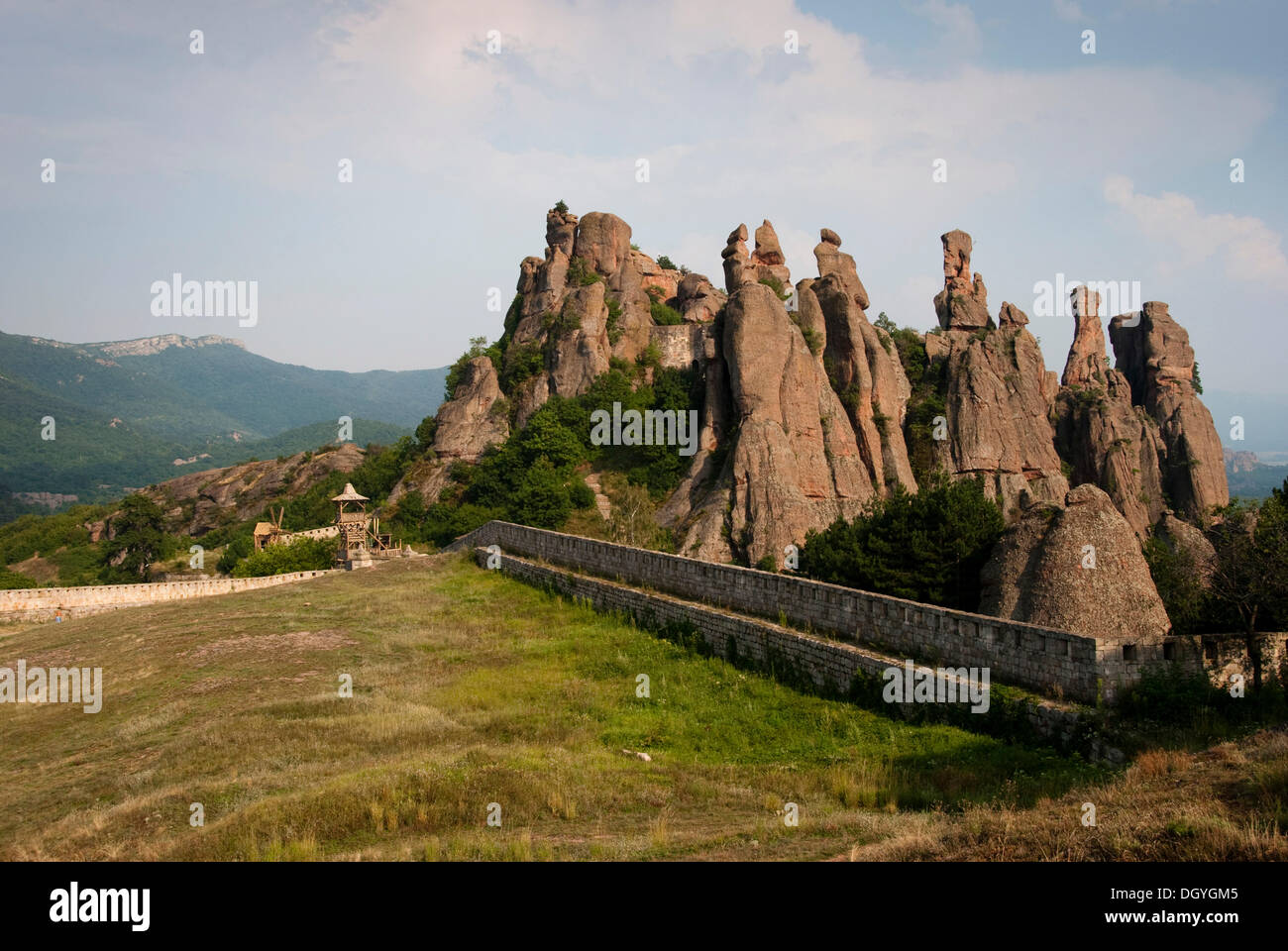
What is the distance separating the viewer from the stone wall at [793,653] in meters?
12.1

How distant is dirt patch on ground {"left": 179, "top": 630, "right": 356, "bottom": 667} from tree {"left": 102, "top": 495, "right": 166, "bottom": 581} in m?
53.7

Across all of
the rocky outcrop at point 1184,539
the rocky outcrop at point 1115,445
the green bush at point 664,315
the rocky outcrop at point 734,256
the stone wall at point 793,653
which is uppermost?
the rocky outcrop at point 734,256

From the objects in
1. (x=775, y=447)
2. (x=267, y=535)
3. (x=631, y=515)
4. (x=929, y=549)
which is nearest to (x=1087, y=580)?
(x=929, y=549)

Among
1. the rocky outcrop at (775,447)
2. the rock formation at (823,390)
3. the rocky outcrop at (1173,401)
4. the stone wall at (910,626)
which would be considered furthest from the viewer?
the rocky outcrop at (1173,401)

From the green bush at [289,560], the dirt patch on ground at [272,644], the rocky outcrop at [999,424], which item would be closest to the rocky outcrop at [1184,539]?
the rocky outcrop at [999,424]

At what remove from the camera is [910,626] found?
15.3 m

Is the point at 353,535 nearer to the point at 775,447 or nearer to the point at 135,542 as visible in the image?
the point at 775,447

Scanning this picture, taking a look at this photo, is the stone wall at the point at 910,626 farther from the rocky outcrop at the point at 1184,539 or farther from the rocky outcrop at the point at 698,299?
the rocky outcrop at the point at 698,299

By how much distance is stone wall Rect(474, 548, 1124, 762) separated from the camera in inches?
476

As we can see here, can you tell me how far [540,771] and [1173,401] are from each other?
6643 centimetres

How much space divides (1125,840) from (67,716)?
61.1ft

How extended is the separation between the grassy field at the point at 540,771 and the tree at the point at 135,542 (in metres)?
54.9

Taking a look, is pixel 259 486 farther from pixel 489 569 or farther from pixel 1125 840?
pixel 1125 840

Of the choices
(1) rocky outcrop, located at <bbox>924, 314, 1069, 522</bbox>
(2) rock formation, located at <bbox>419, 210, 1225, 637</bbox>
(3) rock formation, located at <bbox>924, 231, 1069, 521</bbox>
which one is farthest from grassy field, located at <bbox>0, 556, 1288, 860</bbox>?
(1) rocky outcrop, located at <bbox>924, 314, 1069, 522</bbox>
